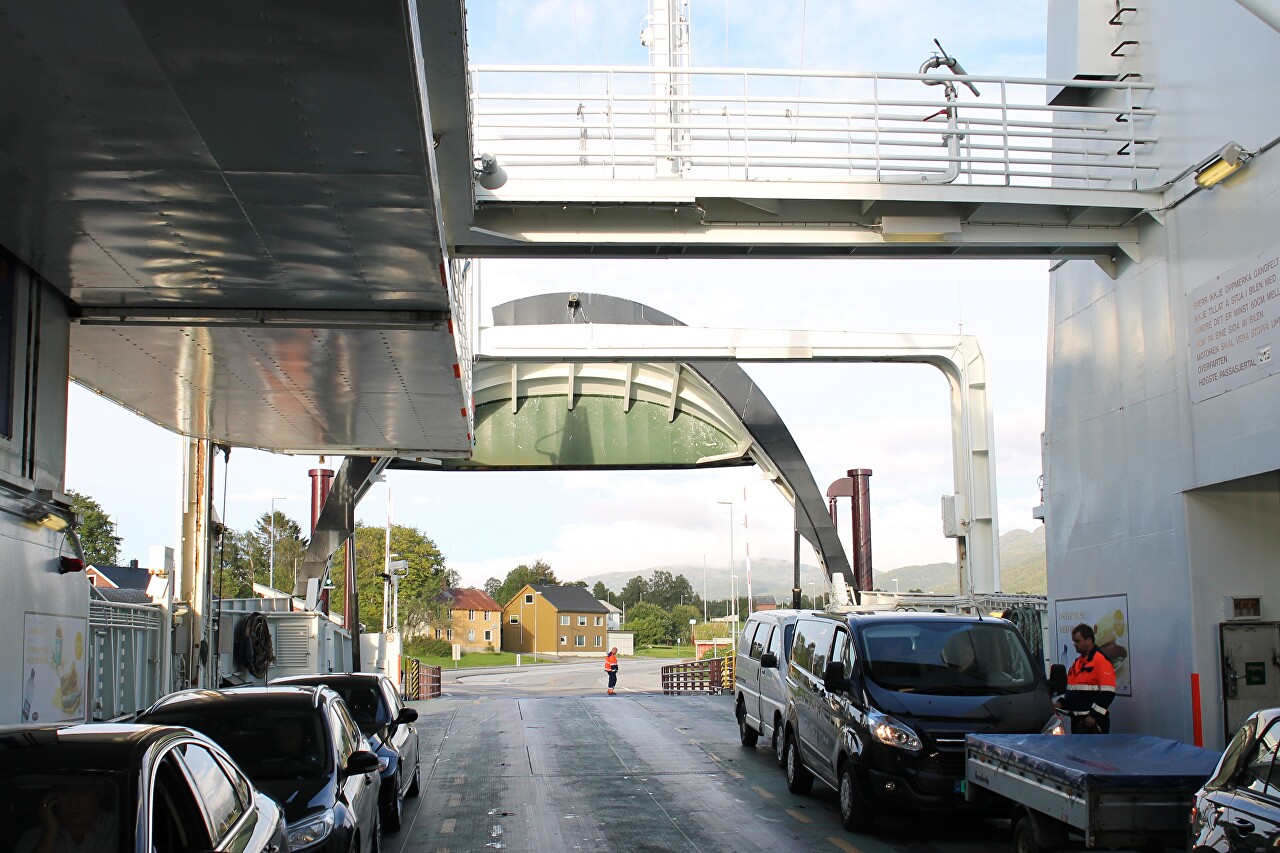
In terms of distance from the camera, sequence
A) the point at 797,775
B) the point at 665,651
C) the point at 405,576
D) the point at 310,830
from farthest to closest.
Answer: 1. the point at 665,651
2. the point at 405,576
3. the point at 797,775
4. the point at 310,830

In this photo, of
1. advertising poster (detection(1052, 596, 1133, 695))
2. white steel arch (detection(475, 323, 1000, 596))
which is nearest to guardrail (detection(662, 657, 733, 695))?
white steel arch (detection(475, 323, 1000, 596))

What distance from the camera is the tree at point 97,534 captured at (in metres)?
77.0

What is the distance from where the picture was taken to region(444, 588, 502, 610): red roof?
13638cm

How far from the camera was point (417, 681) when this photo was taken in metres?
40.5

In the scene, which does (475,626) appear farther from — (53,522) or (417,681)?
(53,522)

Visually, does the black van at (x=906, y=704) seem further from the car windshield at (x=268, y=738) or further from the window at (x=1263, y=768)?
the car windshield at (x=268, y=738)

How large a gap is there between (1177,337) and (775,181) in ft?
15.2

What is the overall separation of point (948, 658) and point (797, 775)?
2.44 metres

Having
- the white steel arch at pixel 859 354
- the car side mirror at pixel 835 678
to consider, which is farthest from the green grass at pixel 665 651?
the car side mirror at pixel 835 678

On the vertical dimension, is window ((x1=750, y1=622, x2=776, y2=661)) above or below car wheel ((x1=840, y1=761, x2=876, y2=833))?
above

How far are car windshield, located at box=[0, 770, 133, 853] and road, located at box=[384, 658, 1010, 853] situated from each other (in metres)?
6.00

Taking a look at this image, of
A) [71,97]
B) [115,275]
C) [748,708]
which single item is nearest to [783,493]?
[748,708]

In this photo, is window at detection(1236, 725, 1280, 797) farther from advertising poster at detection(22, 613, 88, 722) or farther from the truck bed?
advertising poster at detection(22, 613, 88, 722)

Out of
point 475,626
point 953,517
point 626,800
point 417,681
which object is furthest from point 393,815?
point 475,626
